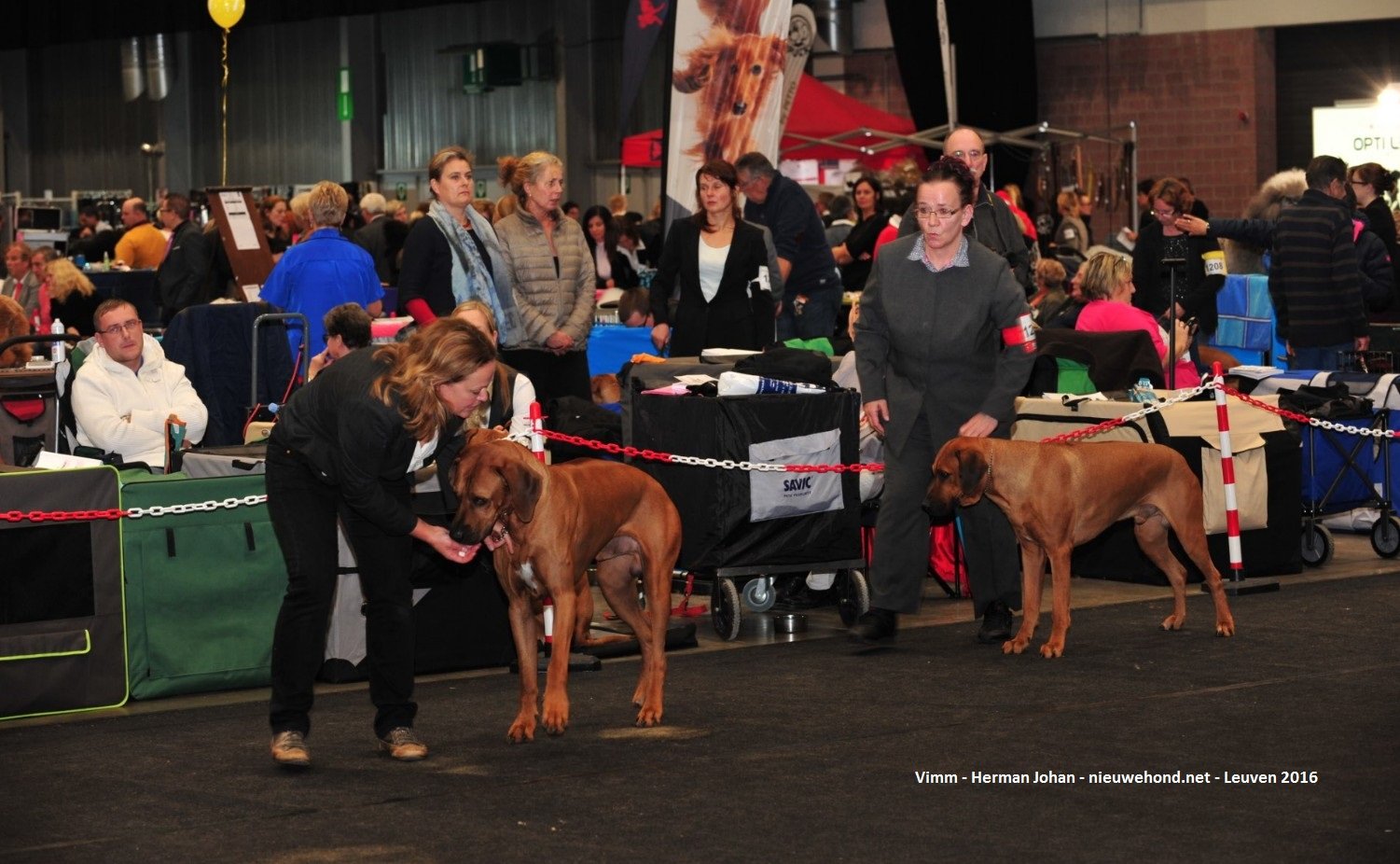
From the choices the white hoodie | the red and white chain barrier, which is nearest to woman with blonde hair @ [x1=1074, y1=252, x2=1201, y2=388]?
the red and white chain barrier

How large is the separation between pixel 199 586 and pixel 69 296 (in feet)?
23.8

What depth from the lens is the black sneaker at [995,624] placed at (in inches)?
262

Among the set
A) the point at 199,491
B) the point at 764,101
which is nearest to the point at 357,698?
the point at 199,491

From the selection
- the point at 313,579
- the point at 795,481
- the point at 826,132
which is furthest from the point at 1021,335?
the point at 826,132

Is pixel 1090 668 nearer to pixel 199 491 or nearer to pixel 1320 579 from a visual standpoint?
pixel 1320 579

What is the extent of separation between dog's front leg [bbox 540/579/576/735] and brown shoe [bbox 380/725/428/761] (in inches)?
14.0

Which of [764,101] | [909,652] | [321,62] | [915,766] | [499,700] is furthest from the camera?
[321,62]

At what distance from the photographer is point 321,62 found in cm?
2819

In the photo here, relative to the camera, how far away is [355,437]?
4.70m

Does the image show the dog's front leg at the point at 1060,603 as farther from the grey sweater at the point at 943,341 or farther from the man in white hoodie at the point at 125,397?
the man in white hoodie at the point at 125,397

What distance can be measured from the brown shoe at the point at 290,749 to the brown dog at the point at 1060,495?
2312 mm

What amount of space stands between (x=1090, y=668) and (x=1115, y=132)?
619 inches

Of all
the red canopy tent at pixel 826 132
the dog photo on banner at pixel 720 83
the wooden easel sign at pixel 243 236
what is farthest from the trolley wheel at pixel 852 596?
the red canopy tent at pixel 826 132

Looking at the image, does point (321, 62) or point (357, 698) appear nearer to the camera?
point (357, 698)
